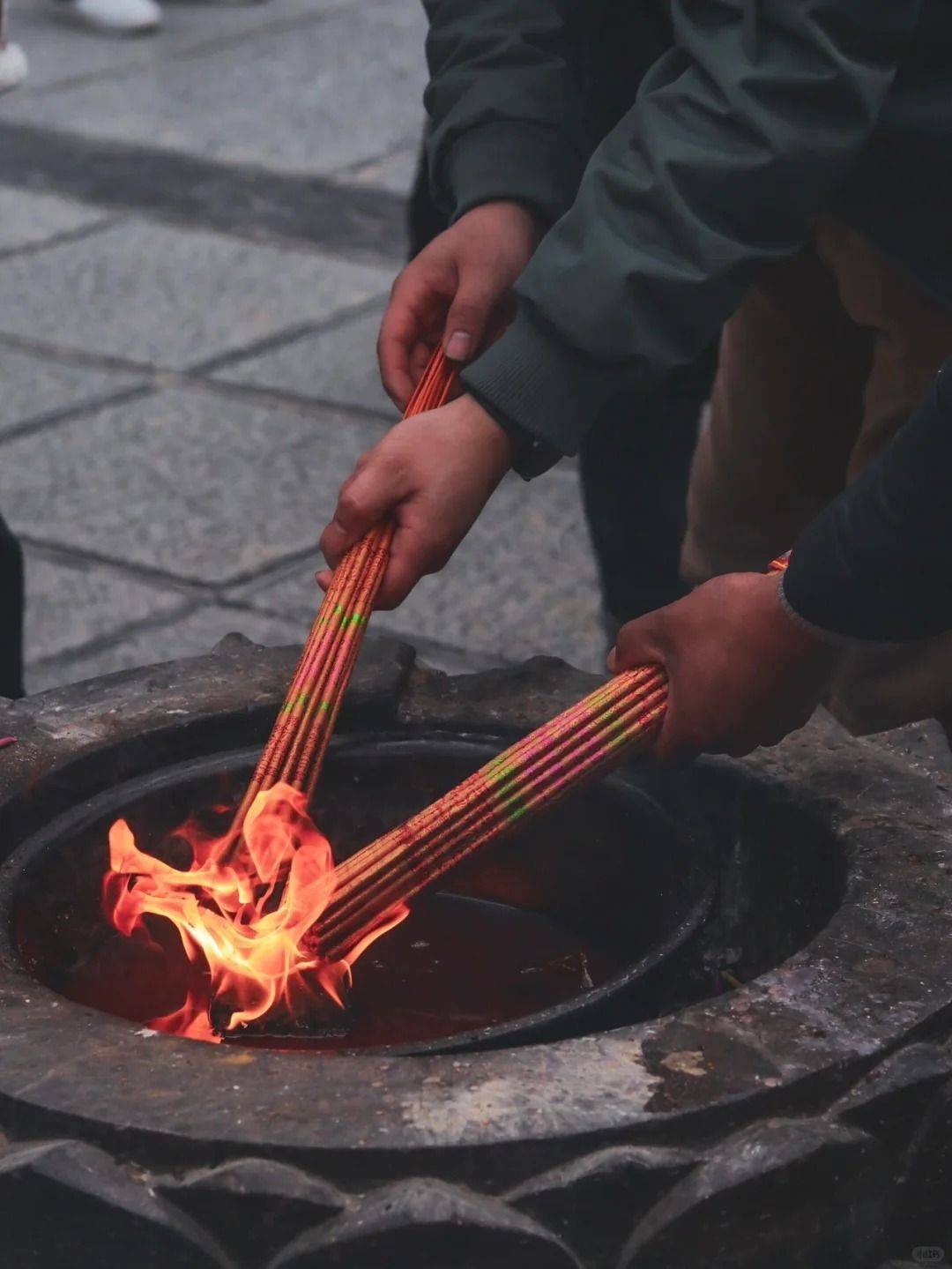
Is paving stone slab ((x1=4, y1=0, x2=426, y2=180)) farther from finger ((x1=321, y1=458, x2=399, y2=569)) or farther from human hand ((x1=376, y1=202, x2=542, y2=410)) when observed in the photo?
finger ((x1=321, y1=458, x2=399, y2=569))

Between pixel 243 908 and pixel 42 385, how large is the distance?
2597mm

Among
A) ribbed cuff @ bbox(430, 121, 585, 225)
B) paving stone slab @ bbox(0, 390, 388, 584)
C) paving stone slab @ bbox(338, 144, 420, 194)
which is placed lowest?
paving stone slab @ bbox(338, 144, 420, 194)

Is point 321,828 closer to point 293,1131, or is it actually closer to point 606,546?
point 293,1131

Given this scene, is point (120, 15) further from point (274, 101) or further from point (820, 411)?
point (820, 411)

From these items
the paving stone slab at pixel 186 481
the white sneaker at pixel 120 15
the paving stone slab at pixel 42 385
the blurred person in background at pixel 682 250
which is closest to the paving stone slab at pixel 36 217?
the paving stone slab at pixel 42 385

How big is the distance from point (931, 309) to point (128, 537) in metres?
1.87

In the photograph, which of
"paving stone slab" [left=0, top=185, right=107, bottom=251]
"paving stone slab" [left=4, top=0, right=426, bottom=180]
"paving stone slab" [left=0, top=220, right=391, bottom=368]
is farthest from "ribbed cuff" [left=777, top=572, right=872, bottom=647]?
"paving stone slab" [left=4, top=0, right=426, bottom=180]

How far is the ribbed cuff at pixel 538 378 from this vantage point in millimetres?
1724

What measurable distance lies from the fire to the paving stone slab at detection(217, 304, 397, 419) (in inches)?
93.0

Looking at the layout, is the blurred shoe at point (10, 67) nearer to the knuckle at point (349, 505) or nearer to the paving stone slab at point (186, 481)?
the knuckle at point (349, 505)

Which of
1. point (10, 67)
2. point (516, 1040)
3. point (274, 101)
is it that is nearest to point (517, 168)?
point (10, 67)

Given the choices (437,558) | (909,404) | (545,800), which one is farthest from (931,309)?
(545,800)

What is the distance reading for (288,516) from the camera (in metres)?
3.59

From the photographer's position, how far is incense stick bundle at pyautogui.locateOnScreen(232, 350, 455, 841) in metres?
1.71
